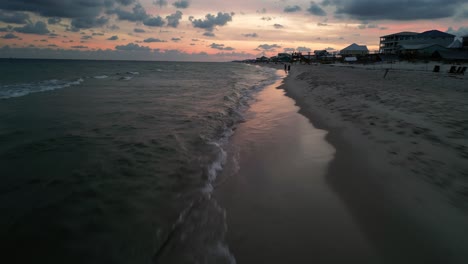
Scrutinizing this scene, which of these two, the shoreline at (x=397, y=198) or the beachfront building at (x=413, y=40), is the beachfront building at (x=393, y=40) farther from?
the shoreline at (x=397, y=198)

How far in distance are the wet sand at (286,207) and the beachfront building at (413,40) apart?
209 feet

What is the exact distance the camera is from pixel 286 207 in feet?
12.6

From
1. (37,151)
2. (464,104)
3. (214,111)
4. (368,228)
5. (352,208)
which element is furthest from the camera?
(214,111)

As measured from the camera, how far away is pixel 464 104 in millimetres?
9234

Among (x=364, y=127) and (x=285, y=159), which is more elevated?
(x=364, y=127)

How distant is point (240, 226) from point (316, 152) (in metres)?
3.49

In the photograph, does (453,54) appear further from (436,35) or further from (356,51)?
(436,35)

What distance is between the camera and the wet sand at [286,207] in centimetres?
292

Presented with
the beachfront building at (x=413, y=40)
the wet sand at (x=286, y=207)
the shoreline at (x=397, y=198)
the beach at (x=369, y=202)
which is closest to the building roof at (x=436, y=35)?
the beachfront building at (x=413, y=40)

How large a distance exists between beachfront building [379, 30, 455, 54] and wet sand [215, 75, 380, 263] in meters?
63.6

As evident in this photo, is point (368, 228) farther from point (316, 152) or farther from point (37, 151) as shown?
point (37, 151)

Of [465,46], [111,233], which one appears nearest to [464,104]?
[111,233]

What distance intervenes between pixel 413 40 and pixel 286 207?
280 feet

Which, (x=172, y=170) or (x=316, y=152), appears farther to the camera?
(x=316, y=152)
